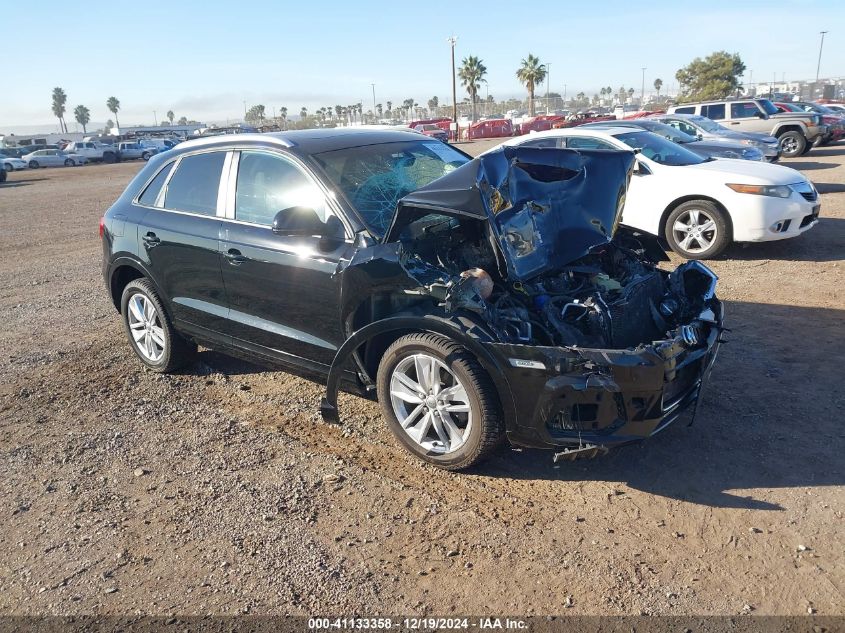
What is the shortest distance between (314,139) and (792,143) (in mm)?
20196

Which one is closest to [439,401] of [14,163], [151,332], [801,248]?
[151,332]

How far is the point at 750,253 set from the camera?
8.40 metres

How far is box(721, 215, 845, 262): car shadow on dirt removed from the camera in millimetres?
8078

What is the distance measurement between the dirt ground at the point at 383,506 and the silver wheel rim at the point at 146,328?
209mm

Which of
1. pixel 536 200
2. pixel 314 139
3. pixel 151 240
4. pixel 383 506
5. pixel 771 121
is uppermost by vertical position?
pixel 314 139

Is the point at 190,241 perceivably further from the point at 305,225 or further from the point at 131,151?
the point at 131,151

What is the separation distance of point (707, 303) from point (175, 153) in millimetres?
4113

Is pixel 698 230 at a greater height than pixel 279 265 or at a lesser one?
lesser

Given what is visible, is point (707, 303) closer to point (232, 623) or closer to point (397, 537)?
point (397, 537)

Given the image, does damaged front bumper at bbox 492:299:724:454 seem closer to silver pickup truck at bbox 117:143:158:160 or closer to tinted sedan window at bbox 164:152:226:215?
tinted sedan window at bbox 164:152:226:215

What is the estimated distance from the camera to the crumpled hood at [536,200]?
358cm

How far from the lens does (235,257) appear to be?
14.6ft

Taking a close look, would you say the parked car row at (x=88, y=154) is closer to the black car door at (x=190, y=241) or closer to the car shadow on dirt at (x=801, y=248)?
the car shadow on dirt at (x=801, y=248)

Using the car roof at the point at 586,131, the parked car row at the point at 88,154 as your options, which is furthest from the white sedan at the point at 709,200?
the parked car row at the point at 88,154
